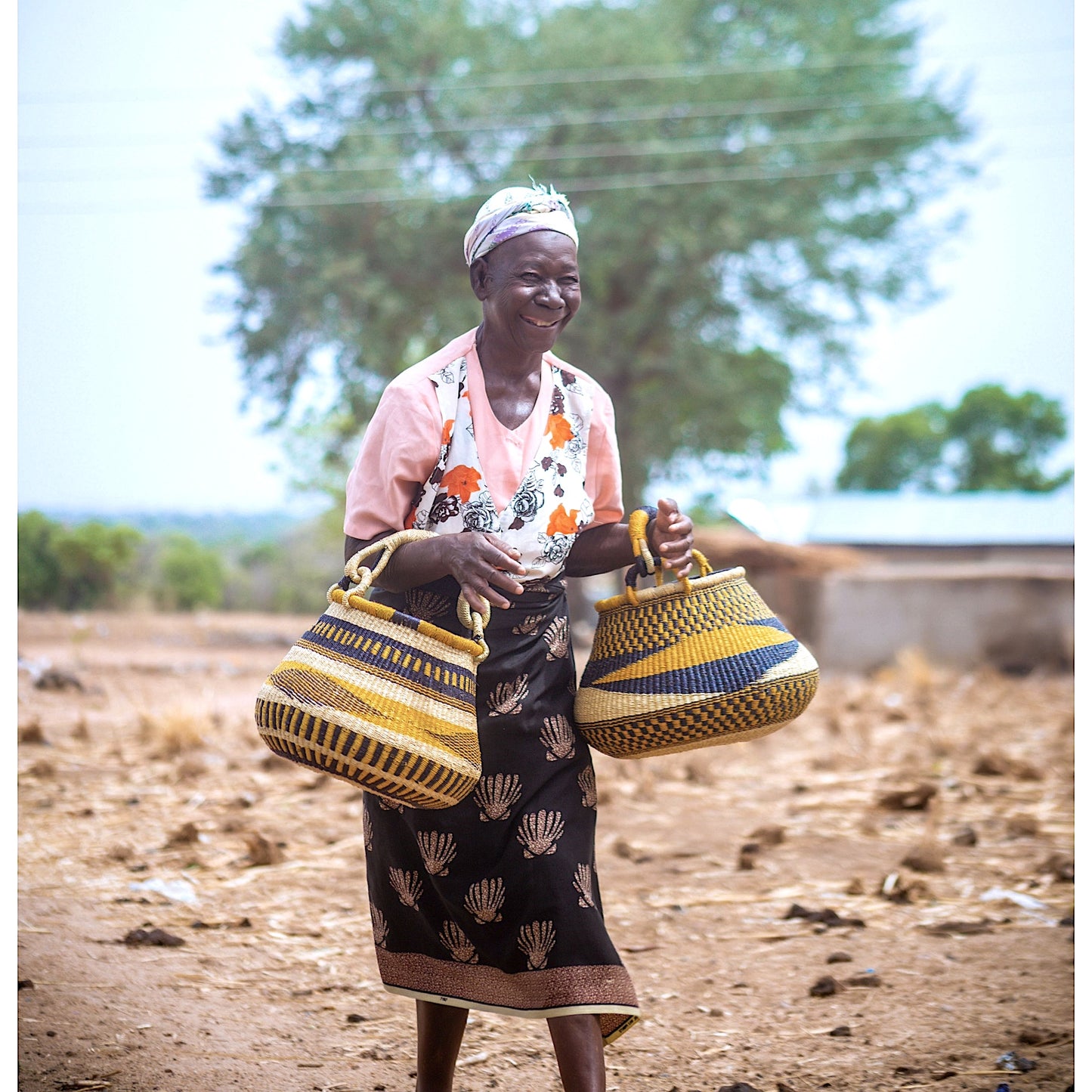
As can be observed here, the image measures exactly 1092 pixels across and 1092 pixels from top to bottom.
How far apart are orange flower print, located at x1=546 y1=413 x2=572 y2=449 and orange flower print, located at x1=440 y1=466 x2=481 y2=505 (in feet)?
0.64

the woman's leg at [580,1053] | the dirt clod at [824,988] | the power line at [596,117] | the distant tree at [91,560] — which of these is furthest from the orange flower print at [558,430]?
the power line at [596,117]

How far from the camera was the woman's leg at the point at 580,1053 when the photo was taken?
2420 mm

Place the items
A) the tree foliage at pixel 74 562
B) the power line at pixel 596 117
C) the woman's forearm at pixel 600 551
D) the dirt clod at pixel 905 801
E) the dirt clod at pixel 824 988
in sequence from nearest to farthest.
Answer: the woman's forearm at pixel 600 551 → the dirt clod at pixel 824 988 → the dirt clod at pixel 905 801 → the tree foliage at pixel 74 562 → the power line at pixel 596 117

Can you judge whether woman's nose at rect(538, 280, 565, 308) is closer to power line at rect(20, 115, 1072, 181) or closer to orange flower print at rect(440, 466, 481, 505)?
orange flower print at rect(440, 466, 481, 505)

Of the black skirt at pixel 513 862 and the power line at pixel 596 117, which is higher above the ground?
the power line at pixel 596 117

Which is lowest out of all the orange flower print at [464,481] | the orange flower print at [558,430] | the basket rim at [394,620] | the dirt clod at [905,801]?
the dirt clod at [905,801]

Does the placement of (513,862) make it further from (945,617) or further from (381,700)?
(945,617)

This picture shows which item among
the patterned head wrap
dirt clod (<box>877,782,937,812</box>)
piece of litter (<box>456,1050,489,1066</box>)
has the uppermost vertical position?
the patterned head wrap

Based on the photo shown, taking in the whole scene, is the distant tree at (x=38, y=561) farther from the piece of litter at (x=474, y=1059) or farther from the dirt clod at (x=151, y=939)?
the piece of litter at (x=474, y=1059)

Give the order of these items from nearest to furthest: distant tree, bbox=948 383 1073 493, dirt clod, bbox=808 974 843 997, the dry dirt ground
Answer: the dry dirt ground
dirt clod, bbox=808 974 843 997
distant tree, bbox=948 383 1073 493

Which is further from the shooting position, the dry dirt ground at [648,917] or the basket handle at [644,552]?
the dry dirt ground at [648,917]

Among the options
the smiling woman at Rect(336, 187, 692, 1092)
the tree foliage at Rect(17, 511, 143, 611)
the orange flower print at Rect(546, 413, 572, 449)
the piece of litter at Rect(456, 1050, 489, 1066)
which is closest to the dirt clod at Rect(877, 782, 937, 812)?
the piece of litter at Rect(456, 1050, 489, 1066)

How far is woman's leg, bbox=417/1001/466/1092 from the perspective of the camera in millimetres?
2670

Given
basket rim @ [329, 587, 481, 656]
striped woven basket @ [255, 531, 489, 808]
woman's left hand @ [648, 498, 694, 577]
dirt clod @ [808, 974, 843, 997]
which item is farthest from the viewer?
dirt clod @ [808, 974, 843, 997]
